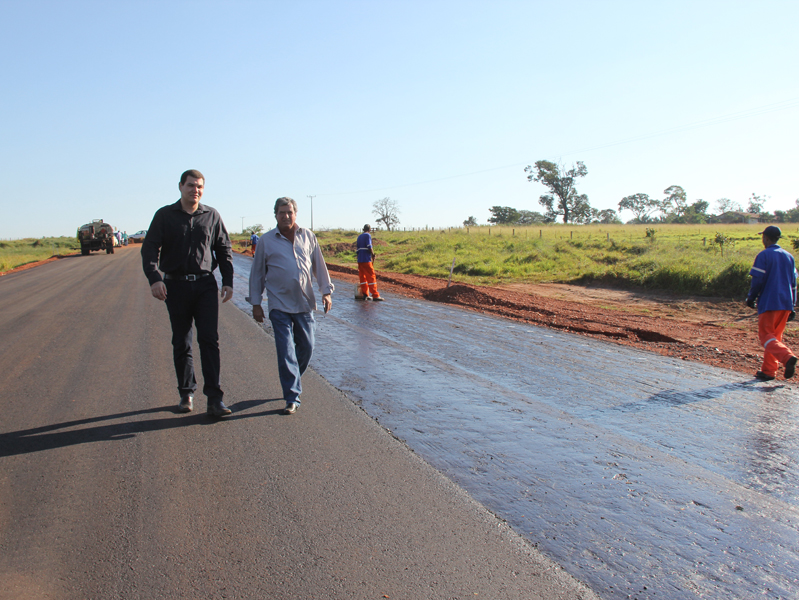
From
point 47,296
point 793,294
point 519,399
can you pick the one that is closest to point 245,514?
point 519,399

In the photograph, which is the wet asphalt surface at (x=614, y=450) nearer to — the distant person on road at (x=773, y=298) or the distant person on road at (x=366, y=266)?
the distant person on road at (x=773, y=298)

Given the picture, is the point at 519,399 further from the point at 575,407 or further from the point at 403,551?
the point at 403,551

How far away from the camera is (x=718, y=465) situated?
4.29 metres

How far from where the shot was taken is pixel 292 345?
218 inches

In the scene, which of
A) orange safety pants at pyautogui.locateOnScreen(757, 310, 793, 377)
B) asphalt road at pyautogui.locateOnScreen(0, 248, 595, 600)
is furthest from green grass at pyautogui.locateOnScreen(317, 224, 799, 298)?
asphalt road at pyautogui.locateOnScreen(0, 248, 595, 600)

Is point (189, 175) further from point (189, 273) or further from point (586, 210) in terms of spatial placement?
point (586, 210)

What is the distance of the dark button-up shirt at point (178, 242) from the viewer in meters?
4.93

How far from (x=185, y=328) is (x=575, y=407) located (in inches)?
151

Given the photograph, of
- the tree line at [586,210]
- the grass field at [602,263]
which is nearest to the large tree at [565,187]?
the tree line at [586,210]

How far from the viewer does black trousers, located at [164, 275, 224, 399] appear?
5.11m

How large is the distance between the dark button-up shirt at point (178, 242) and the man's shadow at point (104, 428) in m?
1.22

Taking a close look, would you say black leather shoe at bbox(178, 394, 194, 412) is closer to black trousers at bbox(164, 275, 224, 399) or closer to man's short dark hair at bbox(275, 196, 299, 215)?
black trousers at bbox(164, 275, 224, 399)

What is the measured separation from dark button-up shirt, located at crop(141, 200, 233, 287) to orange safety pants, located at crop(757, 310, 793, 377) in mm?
6420

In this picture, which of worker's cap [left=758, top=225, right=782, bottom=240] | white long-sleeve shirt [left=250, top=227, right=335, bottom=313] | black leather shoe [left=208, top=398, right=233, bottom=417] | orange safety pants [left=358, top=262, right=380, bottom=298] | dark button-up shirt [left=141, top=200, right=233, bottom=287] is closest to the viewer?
dark button-up shirt [left=141, top=200, right=233, bottom=287]
